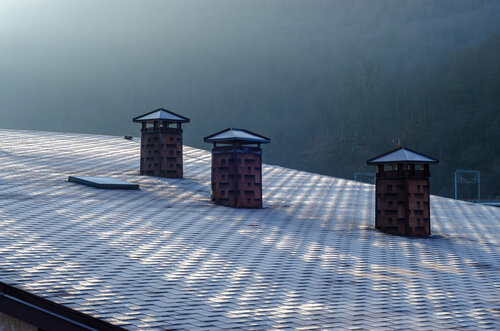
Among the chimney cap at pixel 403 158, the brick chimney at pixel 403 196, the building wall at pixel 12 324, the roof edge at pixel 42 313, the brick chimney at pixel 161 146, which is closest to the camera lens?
the roof edge at pixel 42 313

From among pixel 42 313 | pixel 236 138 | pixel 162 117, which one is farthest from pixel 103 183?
pixel 42 313

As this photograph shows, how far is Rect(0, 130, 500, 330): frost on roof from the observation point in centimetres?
549

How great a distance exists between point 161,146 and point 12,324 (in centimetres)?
1145

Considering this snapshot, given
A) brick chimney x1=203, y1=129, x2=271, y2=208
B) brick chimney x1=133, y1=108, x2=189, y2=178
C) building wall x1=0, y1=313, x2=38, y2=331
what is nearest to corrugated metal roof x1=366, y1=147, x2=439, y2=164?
brick chimney x1=203, y1=129, x2=271, y2=208

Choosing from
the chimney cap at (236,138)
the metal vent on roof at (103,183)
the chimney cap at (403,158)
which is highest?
the chimney cap at (236,138)

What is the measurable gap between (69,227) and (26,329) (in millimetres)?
3147

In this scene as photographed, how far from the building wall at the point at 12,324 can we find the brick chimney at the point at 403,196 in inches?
304

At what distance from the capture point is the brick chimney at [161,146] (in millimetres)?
16938

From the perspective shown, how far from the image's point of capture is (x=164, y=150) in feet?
55.9

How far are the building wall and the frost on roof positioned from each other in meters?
0.46

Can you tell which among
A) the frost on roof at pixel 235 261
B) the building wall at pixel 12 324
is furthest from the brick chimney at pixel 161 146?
the building wall at pixel 12 324

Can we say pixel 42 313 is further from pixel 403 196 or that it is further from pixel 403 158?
pixel 403 158

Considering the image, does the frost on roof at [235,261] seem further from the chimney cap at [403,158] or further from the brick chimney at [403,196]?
the chimney cap at [403,158]

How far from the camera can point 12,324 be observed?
230 inches
